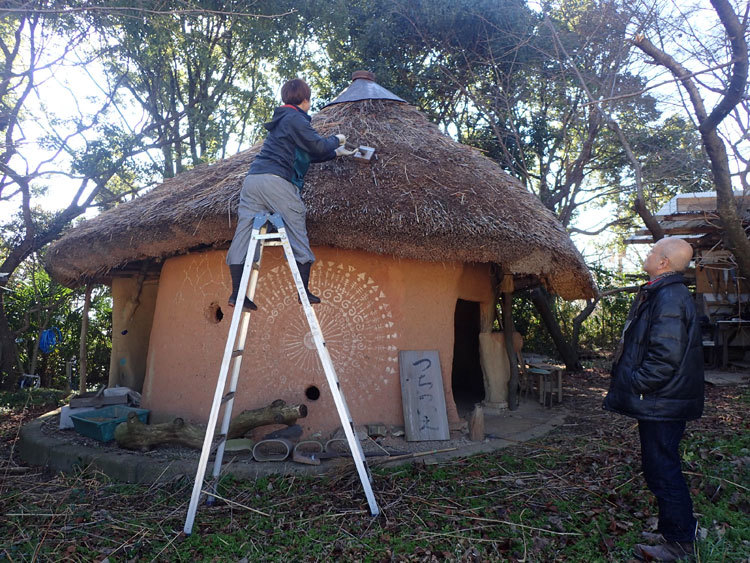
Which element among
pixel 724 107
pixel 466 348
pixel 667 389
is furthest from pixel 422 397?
pixel 466 348

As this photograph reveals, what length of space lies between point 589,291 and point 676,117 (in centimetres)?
662

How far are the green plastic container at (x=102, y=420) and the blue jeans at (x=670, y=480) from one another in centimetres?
436

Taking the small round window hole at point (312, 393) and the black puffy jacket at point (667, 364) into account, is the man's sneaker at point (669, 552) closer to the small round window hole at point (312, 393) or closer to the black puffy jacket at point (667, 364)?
the black puffy jacket at point (667, 364)

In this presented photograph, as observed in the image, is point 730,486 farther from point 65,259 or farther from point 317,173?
point 65,259

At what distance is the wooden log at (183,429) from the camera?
15.1 ft

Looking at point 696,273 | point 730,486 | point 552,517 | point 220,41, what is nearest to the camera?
point 552,517

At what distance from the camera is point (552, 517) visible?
3445mm

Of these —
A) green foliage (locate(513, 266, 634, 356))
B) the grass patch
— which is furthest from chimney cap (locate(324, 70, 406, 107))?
green foliage (locate(513, 266, 634, 356))

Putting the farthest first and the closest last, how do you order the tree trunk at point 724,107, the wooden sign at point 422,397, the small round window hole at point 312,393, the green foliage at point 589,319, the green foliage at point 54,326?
the green foliage at point 589,319
the green foliage at point 54,326
the tree trunk at point 724,107
the small round window hole at point 312,393
the wooden sign at point 422,397

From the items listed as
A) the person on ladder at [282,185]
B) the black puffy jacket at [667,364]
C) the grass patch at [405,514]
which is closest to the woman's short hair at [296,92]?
the person on ladder at [282,185]

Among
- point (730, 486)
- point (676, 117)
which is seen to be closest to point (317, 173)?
point (730, 486)

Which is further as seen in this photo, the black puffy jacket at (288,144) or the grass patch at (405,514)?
the black puffy jacket at (288,144)

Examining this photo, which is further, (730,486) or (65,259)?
(65,259)

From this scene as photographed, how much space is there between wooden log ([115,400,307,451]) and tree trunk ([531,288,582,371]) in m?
6.23
